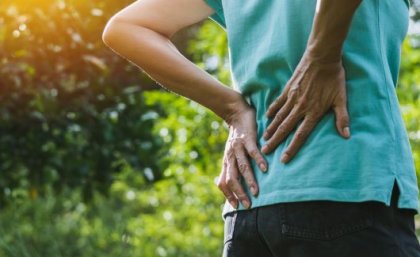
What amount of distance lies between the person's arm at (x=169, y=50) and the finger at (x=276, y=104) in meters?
0.11

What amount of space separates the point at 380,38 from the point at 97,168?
389 cm

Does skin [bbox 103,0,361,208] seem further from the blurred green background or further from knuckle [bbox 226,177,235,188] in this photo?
the blurred green background

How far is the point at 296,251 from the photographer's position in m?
1.50

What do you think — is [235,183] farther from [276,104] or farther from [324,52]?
[324,52]

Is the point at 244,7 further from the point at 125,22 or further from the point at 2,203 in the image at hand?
the point at 2,203

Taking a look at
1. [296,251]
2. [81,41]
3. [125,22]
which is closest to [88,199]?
[81,41]

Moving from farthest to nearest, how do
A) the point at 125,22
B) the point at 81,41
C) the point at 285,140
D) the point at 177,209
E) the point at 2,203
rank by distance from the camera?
the point at 177,209 < the point at 2,203 < the point at 81,41 < the point at 125,22 < the point at 285,140

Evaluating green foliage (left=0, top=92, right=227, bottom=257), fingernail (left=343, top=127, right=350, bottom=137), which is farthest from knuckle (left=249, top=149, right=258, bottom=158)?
green foliage (left=0, top=92, right=227, bottom=257)

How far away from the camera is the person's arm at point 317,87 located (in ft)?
4.89

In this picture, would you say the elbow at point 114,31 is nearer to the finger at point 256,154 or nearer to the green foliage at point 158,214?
the finger at point 256,154

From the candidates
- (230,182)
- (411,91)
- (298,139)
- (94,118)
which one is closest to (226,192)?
(230,182)

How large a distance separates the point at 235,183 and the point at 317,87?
25cm

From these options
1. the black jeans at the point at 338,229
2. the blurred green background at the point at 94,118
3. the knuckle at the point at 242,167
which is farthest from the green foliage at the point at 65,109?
the black jeans at the point at 338,229

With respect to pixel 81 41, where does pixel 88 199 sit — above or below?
below
